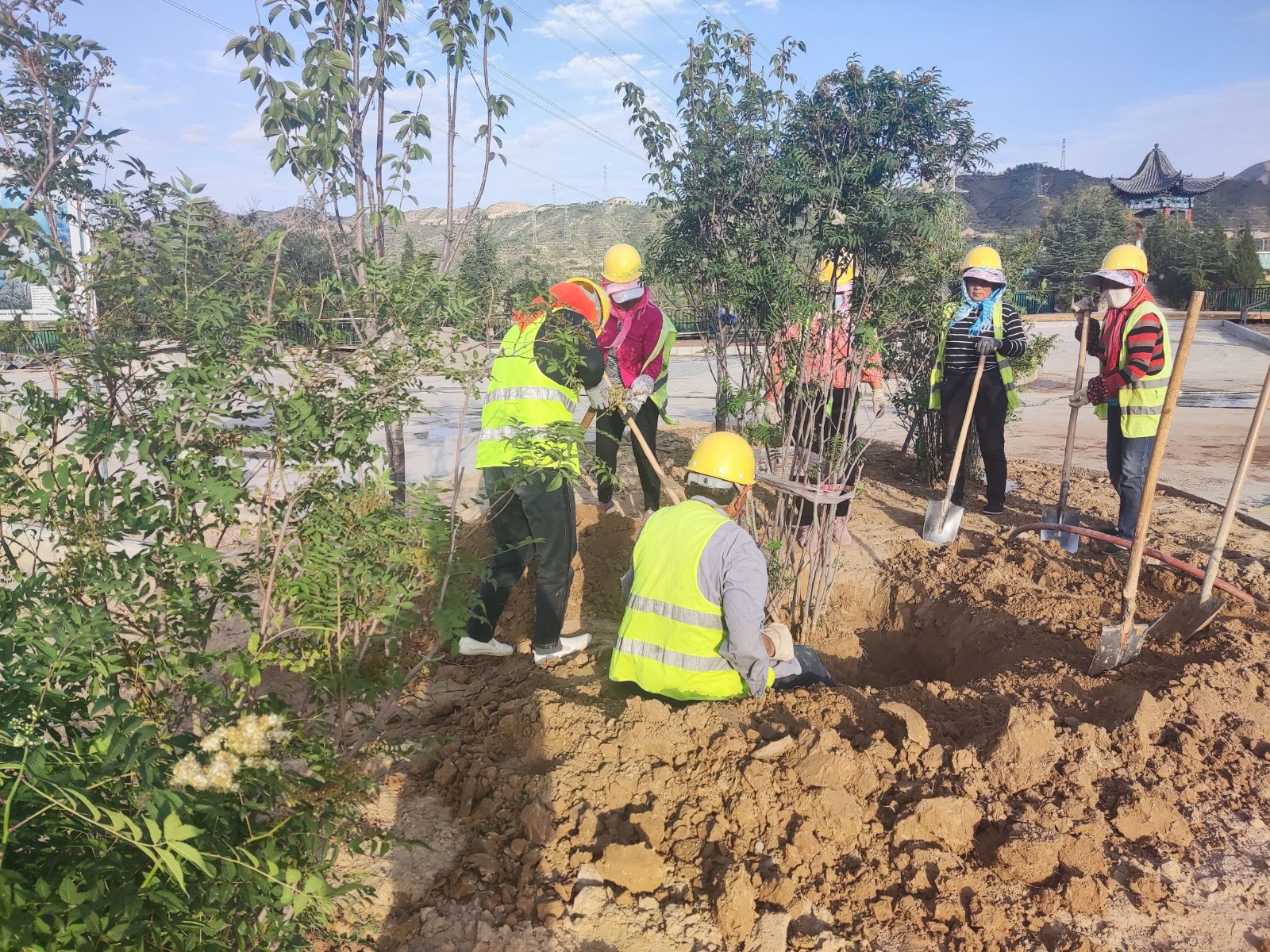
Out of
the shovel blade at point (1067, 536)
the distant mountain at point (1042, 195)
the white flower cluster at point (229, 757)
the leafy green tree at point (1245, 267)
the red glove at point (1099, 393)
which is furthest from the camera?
the distant mountain at point (1042, 195)

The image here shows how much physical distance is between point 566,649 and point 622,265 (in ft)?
8.32

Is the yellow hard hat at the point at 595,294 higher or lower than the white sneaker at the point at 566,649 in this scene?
higher

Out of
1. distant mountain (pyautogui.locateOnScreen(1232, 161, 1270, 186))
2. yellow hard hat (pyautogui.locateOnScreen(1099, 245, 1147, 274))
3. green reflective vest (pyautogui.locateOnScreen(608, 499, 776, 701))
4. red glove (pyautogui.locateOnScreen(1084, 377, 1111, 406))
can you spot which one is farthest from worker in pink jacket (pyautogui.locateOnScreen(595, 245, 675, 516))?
distant mountain (pyautogui.locateOnScreen(1232, 161, 1270, 186))

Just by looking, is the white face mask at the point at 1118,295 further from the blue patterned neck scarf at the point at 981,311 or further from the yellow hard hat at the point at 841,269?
the yellow hard hat at the point at 841,269

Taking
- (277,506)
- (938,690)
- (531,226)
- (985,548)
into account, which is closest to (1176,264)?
(985,548)

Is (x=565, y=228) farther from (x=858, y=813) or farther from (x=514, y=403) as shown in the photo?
(x=858, y=813)

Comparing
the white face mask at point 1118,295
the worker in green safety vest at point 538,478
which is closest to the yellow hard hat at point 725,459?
the worker in green safety vest at point 538,478

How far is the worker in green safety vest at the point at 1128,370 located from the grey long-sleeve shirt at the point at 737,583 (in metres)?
3.00

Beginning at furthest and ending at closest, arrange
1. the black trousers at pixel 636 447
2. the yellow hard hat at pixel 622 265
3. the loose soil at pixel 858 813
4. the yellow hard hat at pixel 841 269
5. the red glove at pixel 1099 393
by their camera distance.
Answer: the black trousers at pixel 636 447 → the yellow hard hat at pixel 622 265 → the red glove at pixel 1099 393 → the yellow hard hat at pixel 841 269 → the loose soil at pixel 858 813

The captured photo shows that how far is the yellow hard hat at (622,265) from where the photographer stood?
5160mm

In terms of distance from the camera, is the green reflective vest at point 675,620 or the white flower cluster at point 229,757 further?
the green reflective vest at point 675,620

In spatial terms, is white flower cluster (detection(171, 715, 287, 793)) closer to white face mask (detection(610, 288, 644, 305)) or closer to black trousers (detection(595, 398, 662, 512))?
black trousers (detection(595, 398, 662, 512))

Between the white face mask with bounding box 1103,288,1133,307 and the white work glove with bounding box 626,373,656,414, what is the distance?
289cm

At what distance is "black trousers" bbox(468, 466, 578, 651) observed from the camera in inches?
144
